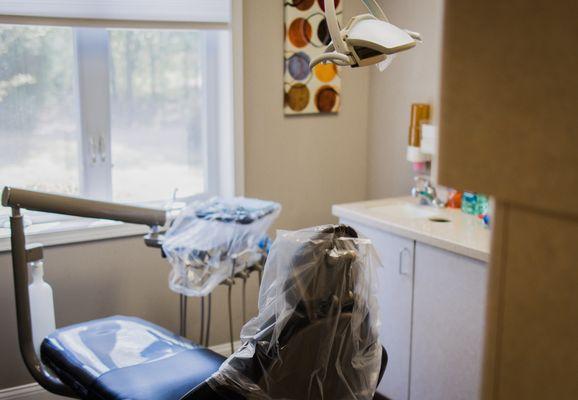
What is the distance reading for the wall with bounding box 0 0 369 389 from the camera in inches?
108

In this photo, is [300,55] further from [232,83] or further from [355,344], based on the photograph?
[355,344]

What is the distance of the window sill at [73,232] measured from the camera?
2653mm

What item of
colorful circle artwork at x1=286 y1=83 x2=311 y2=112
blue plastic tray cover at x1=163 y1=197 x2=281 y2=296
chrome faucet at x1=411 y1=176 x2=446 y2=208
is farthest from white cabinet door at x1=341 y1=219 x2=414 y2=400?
colorful circle artwork at x1=286 y1=83 x2=311 y2=112

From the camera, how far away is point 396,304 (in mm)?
2625

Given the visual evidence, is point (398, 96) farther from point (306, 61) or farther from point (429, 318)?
point (429, 318)

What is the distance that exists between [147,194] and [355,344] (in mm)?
1708

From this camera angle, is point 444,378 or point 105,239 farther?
point 105,239

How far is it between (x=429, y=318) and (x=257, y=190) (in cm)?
107

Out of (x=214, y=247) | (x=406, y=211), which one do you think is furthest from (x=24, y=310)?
(x=406, y=211)

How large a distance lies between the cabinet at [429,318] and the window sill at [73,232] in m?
1.00

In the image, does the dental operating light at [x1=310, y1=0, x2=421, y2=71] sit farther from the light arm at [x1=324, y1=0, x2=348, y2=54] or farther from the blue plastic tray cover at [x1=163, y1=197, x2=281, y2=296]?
the blue plastic tray cover at [x1=163, y1=197, x2=281, y2=296]

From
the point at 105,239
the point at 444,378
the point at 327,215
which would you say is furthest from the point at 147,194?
the point at 444,378

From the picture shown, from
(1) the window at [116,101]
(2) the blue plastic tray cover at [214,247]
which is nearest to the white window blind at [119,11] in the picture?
(1) the window at [116,101]

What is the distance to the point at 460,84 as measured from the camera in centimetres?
47
